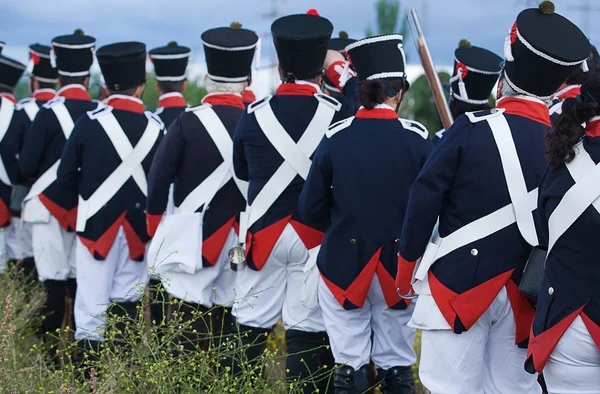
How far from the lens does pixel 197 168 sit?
5434mm

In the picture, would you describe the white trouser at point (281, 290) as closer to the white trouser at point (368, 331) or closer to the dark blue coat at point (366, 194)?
the white trouser at point (368, 331)

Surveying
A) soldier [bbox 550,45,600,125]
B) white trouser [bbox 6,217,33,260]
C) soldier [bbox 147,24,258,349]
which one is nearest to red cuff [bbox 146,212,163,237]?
soldier [bbox 147,24,258,349]

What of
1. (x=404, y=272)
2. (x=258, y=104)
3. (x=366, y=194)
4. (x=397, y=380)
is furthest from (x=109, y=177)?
(x=404, y=272)

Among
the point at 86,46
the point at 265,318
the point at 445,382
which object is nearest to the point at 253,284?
the point at 265,318

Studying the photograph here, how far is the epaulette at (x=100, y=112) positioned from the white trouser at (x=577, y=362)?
3.60 metres

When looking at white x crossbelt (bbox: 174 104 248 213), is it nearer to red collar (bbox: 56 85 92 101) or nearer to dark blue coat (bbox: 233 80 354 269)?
dark blue coat (bbox: 233 80 354 269)

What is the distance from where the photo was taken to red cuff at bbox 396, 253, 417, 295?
382cm

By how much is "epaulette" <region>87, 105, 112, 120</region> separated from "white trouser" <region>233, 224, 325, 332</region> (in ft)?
4.94

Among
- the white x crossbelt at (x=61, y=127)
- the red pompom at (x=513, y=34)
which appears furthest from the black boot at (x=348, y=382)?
the white x crossbelt at (x=61, y=127)

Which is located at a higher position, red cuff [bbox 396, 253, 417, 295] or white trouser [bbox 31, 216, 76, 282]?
red cuff [bbox 396, 253, 417, 295]

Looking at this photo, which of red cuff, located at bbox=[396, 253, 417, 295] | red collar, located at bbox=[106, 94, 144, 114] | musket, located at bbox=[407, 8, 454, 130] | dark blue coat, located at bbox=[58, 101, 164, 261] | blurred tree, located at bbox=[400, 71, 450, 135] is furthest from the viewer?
blurred tree, located at bbox=[400, 71, 450, 135]

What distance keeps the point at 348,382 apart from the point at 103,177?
234 cm

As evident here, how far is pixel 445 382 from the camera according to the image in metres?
3.72

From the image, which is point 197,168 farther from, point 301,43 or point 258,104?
point 301,43
